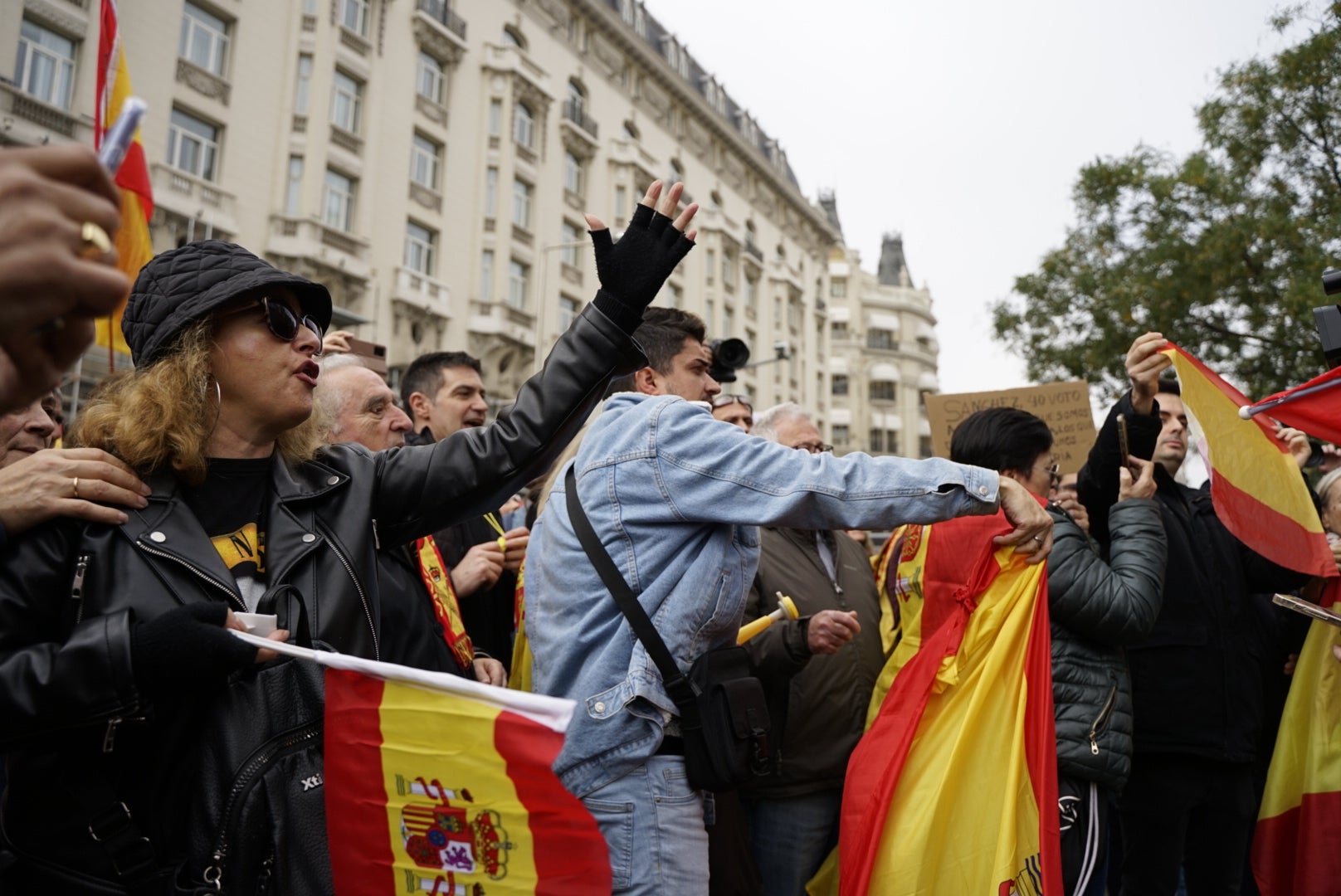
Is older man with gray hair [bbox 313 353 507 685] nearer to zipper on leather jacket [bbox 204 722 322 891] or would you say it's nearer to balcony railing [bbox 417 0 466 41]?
zipper on leather jacket [bbox 204 722 322 891]

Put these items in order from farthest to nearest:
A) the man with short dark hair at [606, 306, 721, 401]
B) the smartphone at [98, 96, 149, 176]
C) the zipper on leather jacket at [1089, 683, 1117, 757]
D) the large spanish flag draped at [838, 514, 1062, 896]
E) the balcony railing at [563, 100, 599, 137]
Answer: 1. the balcony railing at [563, 100, 599, 137]
2. the zipper on leather jacket at [1089, 683, 1117, 757]
3. the man with short dark hair at [606, 306, 721, 401]
4. the large spanish flag draped at [838, 514, 1062, 896]
5. the smartphone at [98, 96, 149, 176]

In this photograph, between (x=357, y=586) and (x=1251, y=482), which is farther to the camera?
(x=1251, y=482)

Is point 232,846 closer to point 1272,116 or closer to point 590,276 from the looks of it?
point 1272,116

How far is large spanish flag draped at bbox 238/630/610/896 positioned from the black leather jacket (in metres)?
0.24

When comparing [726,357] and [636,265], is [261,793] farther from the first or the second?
[726,357]

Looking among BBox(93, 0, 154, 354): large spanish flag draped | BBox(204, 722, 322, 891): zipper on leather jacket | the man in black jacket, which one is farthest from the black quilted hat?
BBox(93, 0, 154, 354): large spanish flag draped

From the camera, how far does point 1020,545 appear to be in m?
2.38

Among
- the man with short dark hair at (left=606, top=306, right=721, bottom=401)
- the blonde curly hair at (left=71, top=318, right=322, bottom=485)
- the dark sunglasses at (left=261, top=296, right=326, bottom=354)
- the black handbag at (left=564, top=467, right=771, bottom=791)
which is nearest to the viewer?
the blonde curly hair at (left=71, top=318, right=322, bottom=485)

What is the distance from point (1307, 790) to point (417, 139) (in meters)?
24.7

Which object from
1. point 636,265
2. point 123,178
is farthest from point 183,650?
point 123,178

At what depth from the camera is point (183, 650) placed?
5.53 ft

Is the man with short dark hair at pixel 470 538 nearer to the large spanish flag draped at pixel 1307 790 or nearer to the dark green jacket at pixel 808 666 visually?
the dark green jacket at pixel 808 666

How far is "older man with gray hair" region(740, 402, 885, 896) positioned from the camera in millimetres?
3152

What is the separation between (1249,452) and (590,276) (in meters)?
28.3
